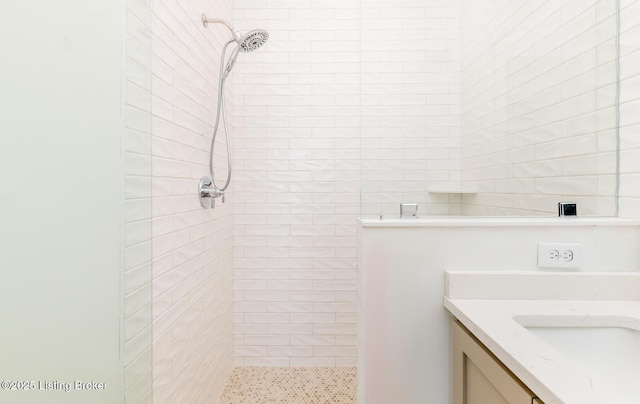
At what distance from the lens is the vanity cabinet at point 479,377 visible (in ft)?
2.17

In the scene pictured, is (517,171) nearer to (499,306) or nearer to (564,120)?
(564,120)

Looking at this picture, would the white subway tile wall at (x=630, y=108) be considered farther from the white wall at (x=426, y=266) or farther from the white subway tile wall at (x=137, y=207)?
the white subway tile wall at (x=137, y=207)

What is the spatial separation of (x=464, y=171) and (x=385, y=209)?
34 cm

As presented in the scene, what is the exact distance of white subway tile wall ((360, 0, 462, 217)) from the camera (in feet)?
4.03

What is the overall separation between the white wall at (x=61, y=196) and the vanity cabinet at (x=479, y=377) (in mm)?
943

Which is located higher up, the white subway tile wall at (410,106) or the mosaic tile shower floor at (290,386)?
the white subway tile wall at (410,106)

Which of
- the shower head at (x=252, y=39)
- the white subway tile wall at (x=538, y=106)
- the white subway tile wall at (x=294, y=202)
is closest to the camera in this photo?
the white subway tile wall at (x=538, y=106)

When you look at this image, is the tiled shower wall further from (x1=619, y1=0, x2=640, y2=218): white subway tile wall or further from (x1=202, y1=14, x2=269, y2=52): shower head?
(x1=619, y1=0, x2=640, y2=218): white subway tile wall

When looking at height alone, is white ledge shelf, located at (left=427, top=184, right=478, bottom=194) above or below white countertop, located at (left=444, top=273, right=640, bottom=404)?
above

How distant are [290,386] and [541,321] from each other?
1521mm

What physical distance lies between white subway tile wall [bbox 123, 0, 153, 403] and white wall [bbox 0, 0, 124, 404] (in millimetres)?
39

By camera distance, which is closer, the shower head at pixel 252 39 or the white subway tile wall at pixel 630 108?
the white subway tile wall at pixel 630 108

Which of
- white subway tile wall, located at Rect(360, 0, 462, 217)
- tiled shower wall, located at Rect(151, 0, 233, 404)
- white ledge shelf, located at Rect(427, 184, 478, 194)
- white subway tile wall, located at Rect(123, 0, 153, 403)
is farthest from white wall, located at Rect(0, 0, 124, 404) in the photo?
white ledge shelf, located at Rect(427, 184, 478, 194)

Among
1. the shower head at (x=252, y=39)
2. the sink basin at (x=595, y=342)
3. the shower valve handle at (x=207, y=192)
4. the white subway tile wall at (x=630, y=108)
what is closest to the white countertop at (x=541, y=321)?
the sink basin at (x=595, y=342)
